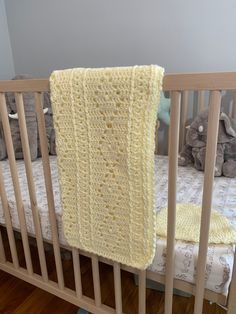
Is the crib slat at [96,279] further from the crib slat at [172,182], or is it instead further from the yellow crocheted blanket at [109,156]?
the crib slat at [172,182]

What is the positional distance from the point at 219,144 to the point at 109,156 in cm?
79

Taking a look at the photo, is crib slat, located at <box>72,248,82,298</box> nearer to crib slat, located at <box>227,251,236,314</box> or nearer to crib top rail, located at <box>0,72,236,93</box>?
crib slat, located at <box>227,251,236,314</box>

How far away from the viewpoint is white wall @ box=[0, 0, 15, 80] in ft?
5.95

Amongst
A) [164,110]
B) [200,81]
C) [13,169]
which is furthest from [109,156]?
[164,110]

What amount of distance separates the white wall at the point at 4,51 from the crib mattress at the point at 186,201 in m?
0.84

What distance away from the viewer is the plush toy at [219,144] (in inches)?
45.6

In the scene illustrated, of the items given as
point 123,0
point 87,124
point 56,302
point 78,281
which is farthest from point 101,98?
point 123,0

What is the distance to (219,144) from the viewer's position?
120 cm

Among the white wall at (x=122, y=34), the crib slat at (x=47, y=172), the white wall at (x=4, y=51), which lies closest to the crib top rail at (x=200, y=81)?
the crib slat at (x=47, y=172)

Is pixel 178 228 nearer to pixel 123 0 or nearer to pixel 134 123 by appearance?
pixel 134 123

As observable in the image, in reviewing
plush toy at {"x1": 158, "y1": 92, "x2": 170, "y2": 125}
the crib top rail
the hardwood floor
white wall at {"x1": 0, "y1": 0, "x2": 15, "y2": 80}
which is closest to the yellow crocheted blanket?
the crib top rail

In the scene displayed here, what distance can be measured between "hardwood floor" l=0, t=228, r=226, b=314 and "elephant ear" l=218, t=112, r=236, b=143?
0.72 metres

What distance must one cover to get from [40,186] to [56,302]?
50 centimetres

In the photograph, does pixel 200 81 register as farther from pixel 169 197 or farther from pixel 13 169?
pixel 13 169
